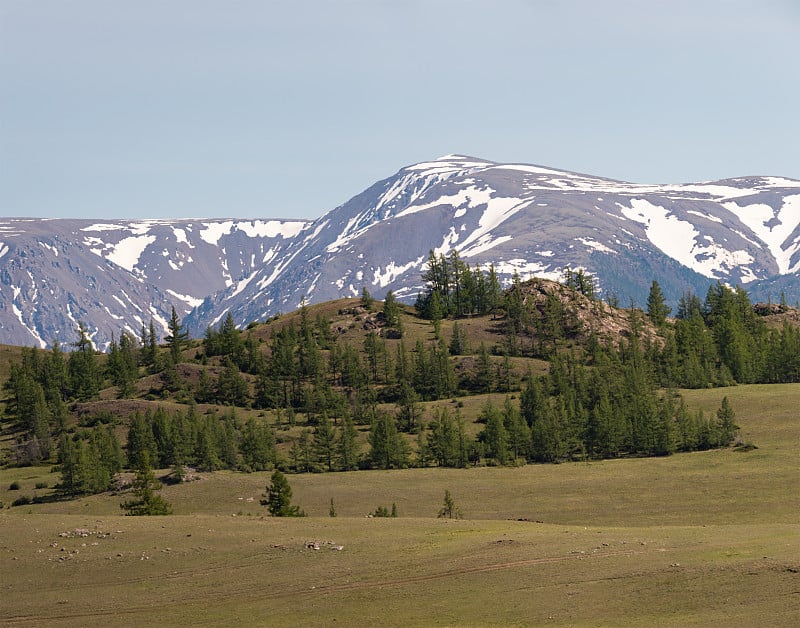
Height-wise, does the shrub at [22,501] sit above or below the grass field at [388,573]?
below

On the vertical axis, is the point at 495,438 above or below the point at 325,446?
below

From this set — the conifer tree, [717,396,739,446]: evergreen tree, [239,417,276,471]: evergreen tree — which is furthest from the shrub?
[717,396,739,446]: evergreen tree

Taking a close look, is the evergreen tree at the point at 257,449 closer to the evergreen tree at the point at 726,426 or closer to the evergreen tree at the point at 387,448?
the evergreen tree at the point at 387,448

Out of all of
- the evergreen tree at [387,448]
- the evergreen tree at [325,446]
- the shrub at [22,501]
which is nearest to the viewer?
the shrub at [22,501]

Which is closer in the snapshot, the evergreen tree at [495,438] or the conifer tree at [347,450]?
the evergreen tree at [495,438]

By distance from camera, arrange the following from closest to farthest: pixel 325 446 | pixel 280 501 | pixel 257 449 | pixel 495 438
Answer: pixel 280 501
pixel 257 449
pixel 495 438
pixel 325 446

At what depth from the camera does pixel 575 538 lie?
223ft

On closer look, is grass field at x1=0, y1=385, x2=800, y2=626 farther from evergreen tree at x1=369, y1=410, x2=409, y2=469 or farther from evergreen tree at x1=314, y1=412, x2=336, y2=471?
evergreen tree at x1=314, y1=412, x2=336, y2=471

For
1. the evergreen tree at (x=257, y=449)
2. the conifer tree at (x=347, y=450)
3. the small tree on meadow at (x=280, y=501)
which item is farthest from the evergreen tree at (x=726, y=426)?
the small tree on meadow at (x=280, y=501)

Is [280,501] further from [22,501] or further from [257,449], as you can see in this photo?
[257,449]

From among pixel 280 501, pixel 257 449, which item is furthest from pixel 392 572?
pixel 257 449

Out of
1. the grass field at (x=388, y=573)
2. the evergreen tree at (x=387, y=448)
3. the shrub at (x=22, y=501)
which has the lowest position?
the shrub at (x=22, y=501)

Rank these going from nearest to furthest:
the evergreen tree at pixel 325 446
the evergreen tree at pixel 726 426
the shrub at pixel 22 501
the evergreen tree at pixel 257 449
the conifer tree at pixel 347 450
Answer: the shrub at pixel 22 501
the evergreen tree at pixel 726 426
the evergreen tree at pixel 257 449
the conifer tree at pixel 347 450
the evergreen tree at pixel 325 446

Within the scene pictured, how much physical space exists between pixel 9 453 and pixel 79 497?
4452 cm
